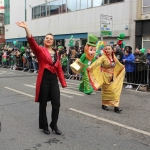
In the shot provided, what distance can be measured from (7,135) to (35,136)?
19.8 inches

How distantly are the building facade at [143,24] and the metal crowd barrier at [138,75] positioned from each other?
9310mm

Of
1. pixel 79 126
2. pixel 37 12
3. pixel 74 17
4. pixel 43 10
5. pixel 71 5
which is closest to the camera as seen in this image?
pixel 79 126

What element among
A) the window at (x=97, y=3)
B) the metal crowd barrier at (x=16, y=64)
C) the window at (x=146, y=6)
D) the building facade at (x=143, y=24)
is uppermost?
the window at (x=97, y=3)

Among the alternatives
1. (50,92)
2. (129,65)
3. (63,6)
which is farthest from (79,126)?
(63,6)

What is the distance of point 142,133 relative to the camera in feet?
16.5

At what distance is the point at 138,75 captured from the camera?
1072 centimetres

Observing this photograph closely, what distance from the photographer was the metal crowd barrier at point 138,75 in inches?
410

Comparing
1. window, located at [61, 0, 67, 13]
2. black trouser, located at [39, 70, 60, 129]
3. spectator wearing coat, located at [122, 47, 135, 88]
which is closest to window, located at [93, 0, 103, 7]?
window, located at [61, 0, 67, 13]

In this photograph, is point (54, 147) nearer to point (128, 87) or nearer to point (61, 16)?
point (128, 87)

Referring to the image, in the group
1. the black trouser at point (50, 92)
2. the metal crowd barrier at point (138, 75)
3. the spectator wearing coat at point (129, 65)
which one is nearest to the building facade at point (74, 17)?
the spectator wearing coat at point (129, 65)

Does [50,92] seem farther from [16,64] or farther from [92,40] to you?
[16,64]

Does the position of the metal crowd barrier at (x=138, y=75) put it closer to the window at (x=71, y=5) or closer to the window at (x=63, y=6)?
the window at (x=71, y=5)

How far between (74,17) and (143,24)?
937cm

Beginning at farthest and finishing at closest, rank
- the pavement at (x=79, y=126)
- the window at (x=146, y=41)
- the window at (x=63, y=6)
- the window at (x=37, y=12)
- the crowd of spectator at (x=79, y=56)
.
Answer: the window at (x=37, y=12)
the window at (x=63, y=6)
the window at (x=146, y=41)
the crowd of spectator at (x=79, y=56)
the pavement at (x=79, y=126)
